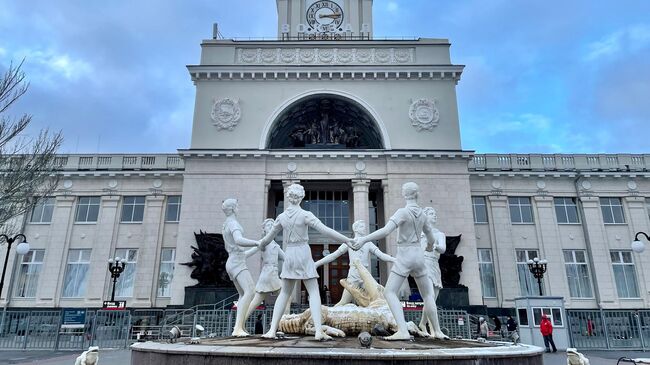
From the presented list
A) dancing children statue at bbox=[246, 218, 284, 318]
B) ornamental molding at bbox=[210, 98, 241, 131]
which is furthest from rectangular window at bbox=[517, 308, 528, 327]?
ornamental molding at bbox=[210, 98, 241, 131]

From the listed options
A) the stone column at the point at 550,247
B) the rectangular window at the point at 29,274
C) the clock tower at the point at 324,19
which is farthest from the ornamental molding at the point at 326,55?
the rectangular window at the point at 29,274

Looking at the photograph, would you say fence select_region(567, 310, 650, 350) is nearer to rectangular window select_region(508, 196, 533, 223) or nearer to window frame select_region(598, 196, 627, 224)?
rectangular window select_region(508, 196, 533, 223)

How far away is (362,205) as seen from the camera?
26859 millimetres

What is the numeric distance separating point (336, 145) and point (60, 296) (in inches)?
858

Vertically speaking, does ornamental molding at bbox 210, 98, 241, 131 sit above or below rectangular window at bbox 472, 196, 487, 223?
above

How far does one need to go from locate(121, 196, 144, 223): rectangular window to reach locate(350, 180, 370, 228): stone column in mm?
15886

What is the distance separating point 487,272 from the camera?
2923 centimetres

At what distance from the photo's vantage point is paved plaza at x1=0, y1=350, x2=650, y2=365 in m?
12.7

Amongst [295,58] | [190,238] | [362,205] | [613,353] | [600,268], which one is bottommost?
[613,353]

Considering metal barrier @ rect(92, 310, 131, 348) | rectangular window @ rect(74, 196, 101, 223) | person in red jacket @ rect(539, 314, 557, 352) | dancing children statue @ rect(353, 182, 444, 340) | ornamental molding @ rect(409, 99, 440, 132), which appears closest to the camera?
dancing children statue @ rect(353, 182, 444, 340)

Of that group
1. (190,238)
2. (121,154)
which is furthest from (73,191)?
(190,238)

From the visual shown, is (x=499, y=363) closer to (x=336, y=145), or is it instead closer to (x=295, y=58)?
(x=336, y=145)

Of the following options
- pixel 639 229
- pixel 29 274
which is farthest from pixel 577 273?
pixel 29 274

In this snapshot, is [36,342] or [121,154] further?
[121,154]
